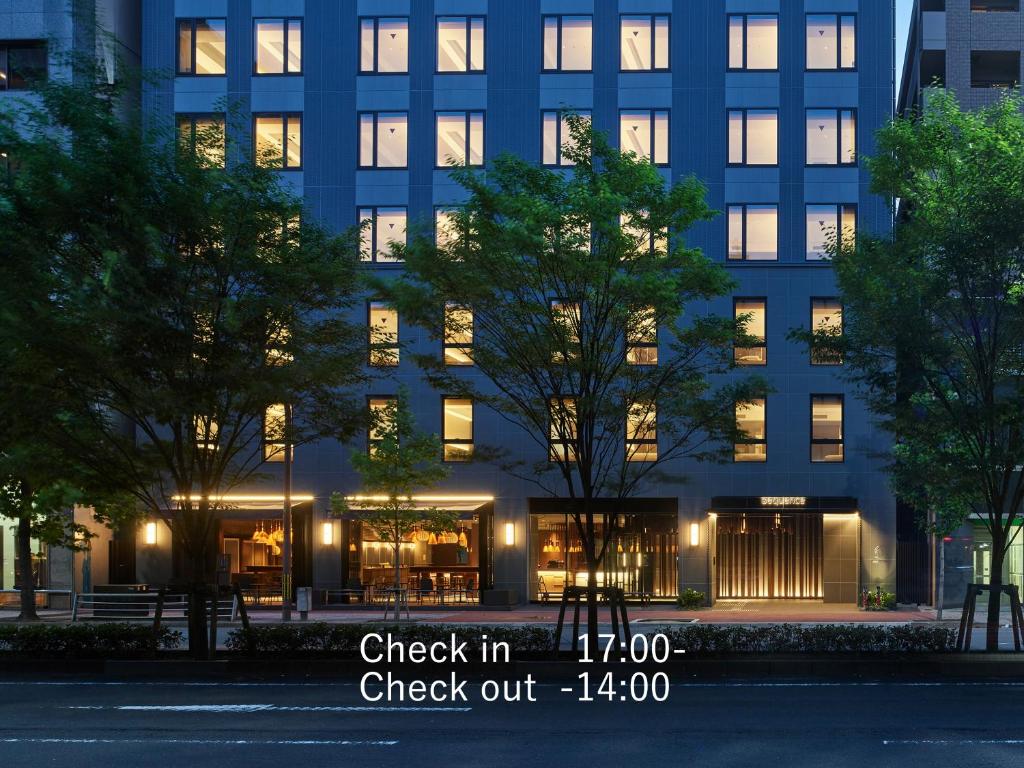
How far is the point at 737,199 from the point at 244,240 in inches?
996

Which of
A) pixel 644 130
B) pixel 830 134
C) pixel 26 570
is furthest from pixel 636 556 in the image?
pixel 26 570

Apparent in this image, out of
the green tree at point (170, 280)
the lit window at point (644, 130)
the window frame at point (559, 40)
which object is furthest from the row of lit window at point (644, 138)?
the green tree at point (170, 280)

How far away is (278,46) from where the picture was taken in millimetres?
45375

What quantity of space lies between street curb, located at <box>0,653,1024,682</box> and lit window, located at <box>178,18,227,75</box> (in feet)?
93.0

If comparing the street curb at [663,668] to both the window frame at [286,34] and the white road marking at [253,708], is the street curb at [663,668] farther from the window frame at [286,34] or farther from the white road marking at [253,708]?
the window frame at [286,34]

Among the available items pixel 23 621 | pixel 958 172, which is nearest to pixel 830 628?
pixel 958 172

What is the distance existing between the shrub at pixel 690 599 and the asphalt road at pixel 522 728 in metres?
20.4

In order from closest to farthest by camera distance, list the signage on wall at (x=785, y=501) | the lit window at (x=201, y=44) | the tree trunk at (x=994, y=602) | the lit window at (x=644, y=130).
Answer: the tree trunk at (x=994, y=602) < the signage on wall at (x=785, y=501) < the lit window at (x=644, y=130) < the lit window at (x=201, y=44)

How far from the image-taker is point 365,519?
39.5 meters

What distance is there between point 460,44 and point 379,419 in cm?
A: 2442

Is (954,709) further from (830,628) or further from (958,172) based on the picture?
(958,172)

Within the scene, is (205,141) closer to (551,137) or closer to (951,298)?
(951,298)

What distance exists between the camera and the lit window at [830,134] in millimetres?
43844

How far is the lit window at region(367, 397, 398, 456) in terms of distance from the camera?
24656 millimetres
